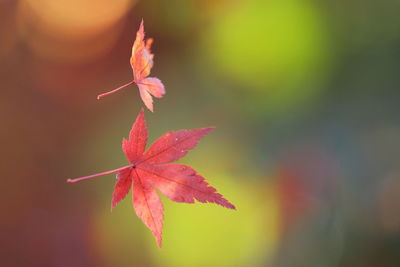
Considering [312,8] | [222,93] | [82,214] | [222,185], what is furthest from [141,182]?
[312,8]

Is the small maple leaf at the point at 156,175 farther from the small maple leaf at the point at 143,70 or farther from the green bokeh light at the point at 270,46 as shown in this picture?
the green bokeh light at the point at 270,46

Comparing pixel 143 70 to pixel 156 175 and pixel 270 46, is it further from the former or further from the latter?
pixel 270 46

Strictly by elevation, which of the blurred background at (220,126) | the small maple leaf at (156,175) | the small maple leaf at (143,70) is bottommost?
the small maple leaf at (156,175)

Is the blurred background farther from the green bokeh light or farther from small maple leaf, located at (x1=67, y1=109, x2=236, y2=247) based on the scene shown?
small maple leaf, located at (x1=67, y1=109, x2=236, y2=247)

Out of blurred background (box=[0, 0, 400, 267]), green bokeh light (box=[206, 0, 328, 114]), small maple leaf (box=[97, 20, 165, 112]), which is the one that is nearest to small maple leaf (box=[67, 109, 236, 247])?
small maple leaf (box=[97, 20, 165, 112])

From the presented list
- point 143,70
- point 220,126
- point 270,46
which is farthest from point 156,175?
point 270,46

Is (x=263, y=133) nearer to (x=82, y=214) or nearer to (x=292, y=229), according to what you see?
(x=292, y=229)

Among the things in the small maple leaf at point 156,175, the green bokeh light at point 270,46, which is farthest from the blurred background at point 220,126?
the small maple leaf at point 156,175
